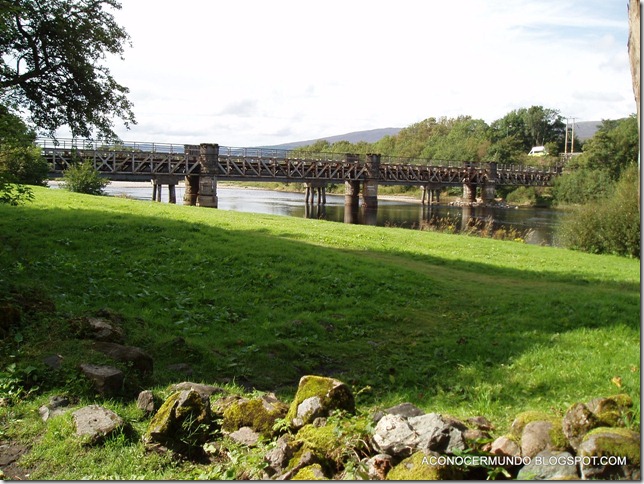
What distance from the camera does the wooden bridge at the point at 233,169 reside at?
4204 cm

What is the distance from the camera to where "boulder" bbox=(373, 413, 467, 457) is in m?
4.23

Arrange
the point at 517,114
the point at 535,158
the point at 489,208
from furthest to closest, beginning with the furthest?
the point at 517,114, the point at 535,158, the point at 489,208

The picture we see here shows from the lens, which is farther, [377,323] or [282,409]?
[377,323]

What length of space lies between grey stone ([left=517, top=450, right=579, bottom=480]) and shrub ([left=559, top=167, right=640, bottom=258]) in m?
24.2

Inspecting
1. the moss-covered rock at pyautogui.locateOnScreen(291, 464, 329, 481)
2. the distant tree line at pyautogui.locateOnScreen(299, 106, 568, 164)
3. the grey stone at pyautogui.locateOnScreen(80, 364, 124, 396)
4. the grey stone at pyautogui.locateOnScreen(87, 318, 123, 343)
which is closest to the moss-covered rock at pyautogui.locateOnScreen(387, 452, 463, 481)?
the moss-covered rock at pyautogui.locateOnScreen(291, 464, 329, 481)

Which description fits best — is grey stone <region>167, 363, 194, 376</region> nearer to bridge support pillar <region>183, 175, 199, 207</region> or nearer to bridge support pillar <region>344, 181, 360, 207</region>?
bridge support pillar <region>183, 175, 199, 207</region>

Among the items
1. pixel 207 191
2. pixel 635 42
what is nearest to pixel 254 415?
pixel 635 42

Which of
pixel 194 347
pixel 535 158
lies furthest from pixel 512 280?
pixel 535 158

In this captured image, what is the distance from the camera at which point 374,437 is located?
178 inches

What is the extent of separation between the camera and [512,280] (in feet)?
48.3

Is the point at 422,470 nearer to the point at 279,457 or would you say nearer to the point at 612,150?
the point at 279,457

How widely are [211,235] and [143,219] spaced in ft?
9.51

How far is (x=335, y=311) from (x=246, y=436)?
18.0 feet

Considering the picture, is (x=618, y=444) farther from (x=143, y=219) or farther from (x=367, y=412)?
(x=143, y=219)
